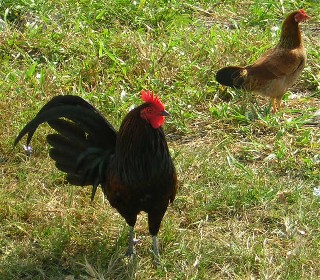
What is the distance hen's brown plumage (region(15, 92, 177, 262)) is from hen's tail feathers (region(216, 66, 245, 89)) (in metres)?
1.81

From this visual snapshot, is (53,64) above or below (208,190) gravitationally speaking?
above

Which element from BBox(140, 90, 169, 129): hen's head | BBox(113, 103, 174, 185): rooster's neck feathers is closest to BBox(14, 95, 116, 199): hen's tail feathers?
BBox(113, 103, 174, 185): rooster's neck feathers

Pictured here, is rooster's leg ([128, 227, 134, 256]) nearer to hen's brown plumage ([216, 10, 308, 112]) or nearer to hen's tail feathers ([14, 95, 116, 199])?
hen's tail feathers ([14, 95, 116, 199])

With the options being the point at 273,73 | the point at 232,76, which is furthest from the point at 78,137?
the point at 273,73

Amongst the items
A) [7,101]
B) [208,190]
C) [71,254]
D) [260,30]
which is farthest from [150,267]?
[260,30]

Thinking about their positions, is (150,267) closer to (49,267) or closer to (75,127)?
(49,267)

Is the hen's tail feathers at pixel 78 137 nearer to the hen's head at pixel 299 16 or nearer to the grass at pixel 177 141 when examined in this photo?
the grass at pixel 177 141

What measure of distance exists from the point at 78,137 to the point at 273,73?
2088mm

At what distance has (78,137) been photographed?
159 inches

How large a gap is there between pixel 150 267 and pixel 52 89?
2.18 metres

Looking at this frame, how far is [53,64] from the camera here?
616 centimetres

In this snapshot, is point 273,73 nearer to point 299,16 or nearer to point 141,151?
point 299,16

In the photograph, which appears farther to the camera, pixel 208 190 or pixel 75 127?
pixel 208 190

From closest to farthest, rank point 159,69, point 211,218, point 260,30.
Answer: point 211,218 → point 159,69 → point 260,30
